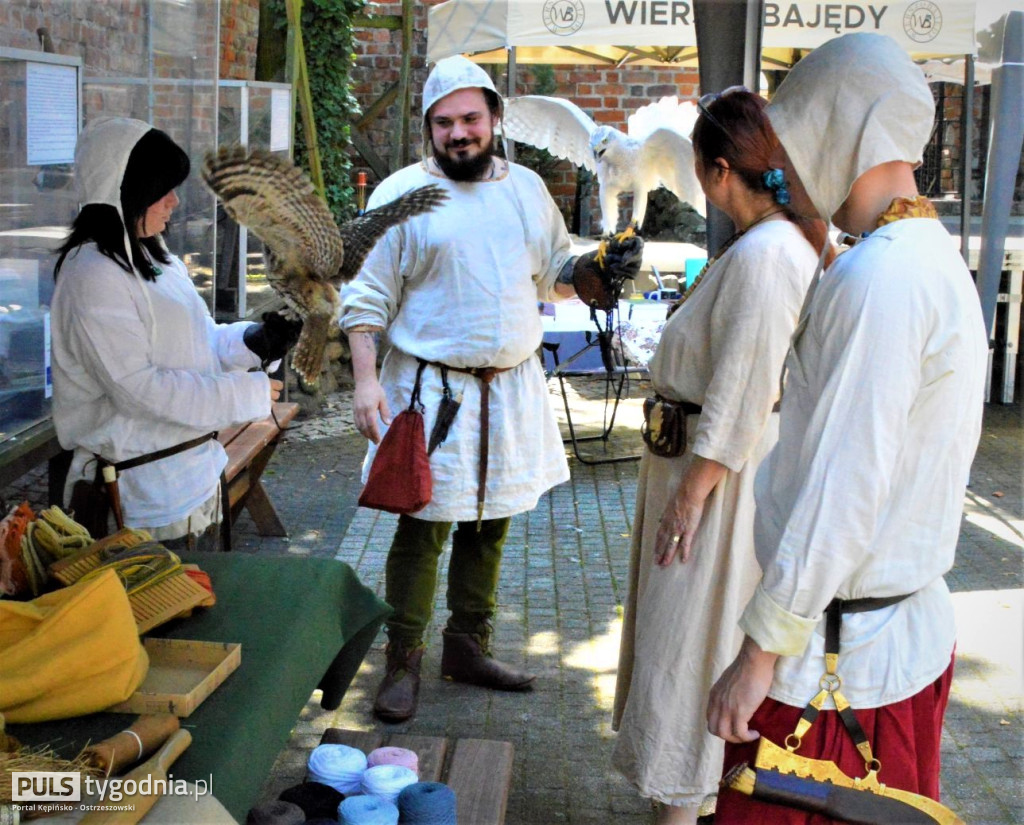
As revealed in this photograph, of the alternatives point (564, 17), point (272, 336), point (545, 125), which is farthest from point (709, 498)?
point (564, 17)

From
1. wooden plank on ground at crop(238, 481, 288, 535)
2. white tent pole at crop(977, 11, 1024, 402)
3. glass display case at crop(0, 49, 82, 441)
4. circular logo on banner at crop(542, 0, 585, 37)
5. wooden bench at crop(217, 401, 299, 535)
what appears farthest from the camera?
circular logo on banner at crop(542, 0, 585, 37)

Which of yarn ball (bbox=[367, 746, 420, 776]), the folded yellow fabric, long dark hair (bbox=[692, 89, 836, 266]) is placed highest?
long dark hair (bbox=[692, 89, 836, 266])

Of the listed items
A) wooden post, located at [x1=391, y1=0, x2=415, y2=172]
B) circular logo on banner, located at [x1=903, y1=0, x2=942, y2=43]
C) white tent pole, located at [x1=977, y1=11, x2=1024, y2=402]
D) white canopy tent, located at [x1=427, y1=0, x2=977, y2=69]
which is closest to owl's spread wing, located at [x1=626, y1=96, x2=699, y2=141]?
white canopy tent, located at [x1=427, y1=0, x2=977, y2=69]

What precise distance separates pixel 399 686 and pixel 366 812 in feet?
5.02

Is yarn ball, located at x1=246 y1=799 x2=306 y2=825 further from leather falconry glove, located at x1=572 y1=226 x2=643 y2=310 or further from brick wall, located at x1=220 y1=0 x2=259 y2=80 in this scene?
brick wall, located at x1=220 y1=0 x2=259 y2=80

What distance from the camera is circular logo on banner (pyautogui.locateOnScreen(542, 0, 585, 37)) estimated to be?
7.44 meters

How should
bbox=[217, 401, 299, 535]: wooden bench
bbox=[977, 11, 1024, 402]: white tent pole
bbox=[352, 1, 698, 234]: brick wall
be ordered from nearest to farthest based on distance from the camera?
1. bbox=[217, 401, 299, 535]: wooden bench
2. bbox=[977, 11, 1024, 402]: white tent pole
3. bbox=[352, 1, 698, 234]: brick wall

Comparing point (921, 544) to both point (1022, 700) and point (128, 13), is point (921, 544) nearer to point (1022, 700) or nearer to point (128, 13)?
point (1022, 700)

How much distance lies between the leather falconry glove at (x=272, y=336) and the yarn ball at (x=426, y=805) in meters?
1.44

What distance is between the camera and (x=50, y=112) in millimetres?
3930

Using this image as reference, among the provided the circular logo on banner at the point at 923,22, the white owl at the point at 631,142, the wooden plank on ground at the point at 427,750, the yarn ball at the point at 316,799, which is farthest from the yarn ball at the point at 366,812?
the circular logo on banner at the point at 923,22

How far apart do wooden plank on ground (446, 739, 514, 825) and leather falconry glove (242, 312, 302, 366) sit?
125cm

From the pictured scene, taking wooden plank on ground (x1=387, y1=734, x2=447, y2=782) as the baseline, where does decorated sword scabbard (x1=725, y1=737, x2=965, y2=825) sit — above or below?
above

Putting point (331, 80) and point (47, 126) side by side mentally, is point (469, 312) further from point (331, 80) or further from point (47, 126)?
point (331, 80)
